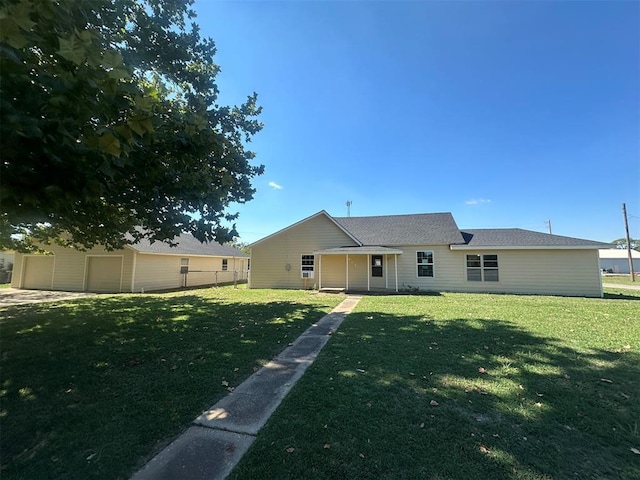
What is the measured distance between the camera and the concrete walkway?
2.34m

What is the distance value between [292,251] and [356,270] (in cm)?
420

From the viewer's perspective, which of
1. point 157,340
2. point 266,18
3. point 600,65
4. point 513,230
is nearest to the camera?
point 157,340

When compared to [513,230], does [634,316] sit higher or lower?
lower

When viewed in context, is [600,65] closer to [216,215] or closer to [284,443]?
[216,215]

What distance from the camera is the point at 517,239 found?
53.6ft

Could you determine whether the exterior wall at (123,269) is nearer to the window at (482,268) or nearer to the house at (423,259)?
the house at (423,259)

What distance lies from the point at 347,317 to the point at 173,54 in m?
8.01

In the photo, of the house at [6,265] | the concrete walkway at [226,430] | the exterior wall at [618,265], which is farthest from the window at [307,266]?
the exterior wall at [618,265]

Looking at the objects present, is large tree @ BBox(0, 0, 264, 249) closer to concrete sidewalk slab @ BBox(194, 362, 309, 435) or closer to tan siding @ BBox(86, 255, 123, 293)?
concrete sidewalk slab @ BBox(194, 362, 309, 435)

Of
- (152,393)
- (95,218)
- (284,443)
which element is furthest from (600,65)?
(95,218)

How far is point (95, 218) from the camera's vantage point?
7023mm

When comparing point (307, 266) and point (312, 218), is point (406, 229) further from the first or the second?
point (307, 266)

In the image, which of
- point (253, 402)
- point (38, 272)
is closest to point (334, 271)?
point (253, 402)

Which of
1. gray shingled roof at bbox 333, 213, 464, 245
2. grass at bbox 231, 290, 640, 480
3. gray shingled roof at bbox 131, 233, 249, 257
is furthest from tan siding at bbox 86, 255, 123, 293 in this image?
grass at bbox 231, 290, 640, 480
